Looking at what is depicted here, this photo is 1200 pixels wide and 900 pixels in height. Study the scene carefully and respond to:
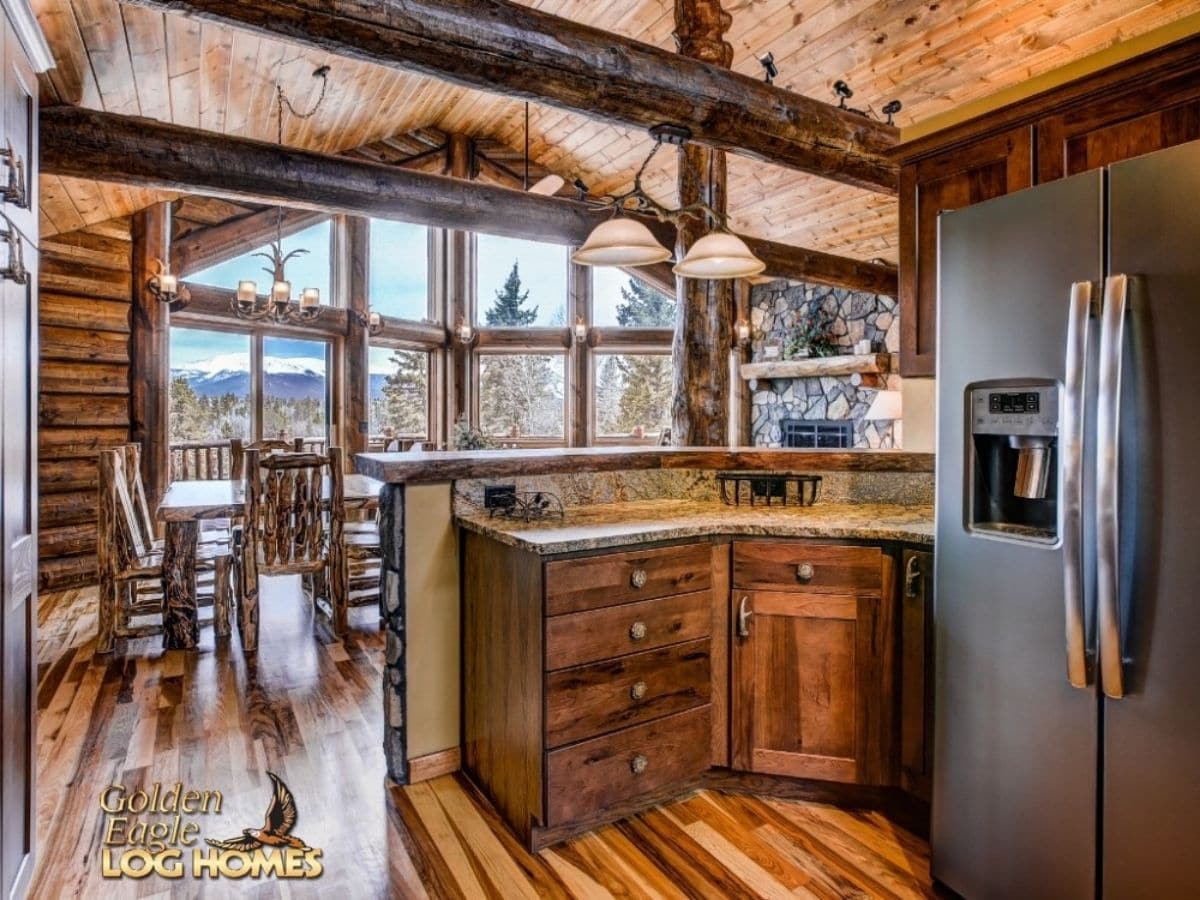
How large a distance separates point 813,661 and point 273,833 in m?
1.74

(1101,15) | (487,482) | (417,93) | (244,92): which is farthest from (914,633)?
(417,93)

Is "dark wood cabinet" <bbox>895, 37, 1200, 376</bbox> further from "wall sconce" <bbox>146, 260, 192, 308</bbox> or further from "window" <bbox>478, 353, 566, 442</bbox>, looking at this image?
"window" <bbox>478, 353, 566, 442</bbox>

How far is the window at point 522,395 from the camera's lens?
9.06 m

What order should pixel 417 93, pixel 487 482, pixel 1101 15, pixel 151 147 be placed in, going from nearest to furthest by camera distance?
1. pixel 487 482
2. pixel 151 147
3. pixel 1101 15
4. pixel 417 93

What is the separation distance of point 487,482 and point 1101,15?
13.7ft

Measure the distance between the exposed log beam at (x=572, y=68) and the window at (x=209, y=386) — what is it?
546 centimetres

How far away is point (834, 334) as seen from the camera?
26.6ft

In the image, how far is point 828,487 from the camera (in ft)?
8.77

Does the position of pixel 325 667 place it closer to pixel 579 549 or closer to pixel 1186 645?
pixel 579 549

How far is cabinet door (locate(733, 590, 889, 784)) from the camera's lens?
210cm

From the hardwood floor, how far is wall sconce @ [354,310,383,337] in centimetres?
493

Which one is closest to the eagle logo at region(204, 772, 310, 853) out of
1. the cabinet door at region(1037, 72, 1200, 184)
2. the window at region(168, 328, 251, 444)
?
the cabinet door at region(1037, 72, 1200, 184)

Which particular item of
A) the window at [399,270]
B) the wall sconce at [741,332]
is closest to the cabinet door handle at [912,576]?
the wall sconce at [741,332]

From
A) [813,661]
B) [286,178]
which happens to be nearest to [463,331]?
[286,178]
